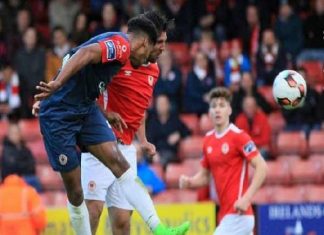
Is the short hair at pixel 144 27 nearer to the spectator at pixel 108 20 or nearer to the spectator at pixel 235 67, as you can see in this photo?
the spectator at pixel 235 67

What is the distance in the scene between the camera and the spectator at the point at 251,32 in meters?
17.4

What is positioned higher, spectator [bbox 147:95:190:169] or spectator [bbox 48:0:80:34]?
spectator [bbox 48:0:80:34]

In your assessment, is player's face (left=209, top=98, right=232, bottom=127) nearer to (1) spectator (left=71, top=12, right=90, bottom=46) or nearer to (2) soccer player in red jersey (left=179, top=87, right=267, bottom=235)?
(2) soccer player in red jersey (left=179, top=87, right=267, bottom=235)

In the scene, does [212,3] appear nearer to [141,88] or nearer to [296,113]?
[296,113]

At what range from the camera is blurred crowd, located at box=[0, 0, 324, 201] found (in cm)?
1574

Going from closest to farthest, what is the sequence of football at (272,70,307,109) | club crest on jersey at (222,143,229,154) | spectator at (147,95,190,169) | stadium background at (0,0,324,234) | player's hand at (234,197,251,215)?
football at (272,70,307,109)
player's hand at (234,197,251,215)
club crest on jersey at (222,143,229,154)
stadium background at (0,0,324,234)
spectator at (147,95,190,169)

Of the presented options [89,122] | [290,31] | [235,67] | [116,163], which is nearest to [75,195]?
[116,163]

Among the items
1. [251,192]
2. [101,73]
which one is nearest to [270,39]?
[251,192]

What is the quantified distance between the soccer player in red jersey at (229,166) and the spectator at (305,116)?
5.10 metres

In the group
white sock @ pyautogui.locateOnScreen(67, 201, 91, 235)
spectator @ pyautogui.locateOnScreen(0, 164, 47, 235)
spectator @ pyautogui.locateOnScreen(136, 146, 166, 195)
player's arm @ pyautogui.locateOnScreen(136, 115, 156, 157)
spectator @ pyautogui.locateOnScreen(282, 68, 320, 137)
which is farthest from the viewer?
spectator @ pyautogui.locateOnScreen(282, 68, 320, 137)

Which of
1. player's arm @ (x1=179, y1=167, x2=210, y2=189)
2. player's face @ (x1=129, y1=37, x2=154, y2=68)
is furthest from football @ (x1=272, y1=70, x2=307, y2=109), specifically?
player's face @ (x1=129, y1=37, x2=154, y2=68)

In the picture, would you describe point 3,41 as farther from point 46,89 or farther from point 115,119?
point 46,89

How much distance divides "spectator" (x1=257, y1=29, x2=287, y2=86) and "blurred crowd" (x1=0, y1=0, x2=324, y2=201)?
0.01 m

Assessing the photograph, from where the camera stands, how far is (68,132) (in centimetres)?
896
